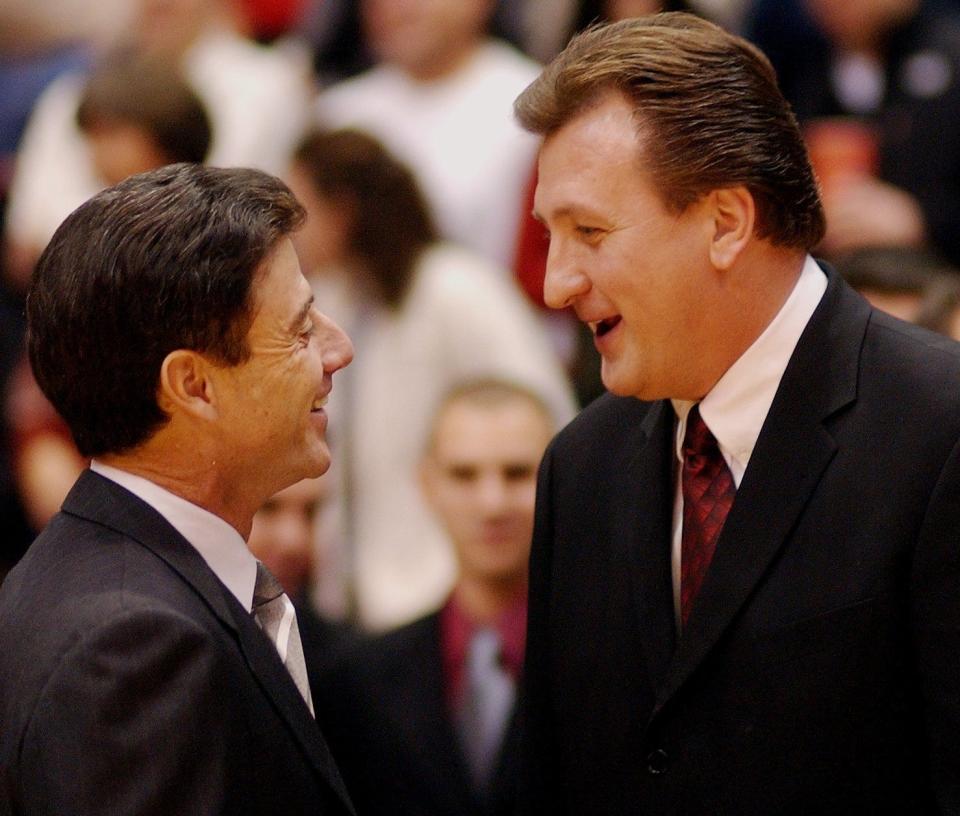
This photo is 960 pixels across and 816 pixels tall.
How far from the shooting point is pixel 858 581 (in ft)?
7.06

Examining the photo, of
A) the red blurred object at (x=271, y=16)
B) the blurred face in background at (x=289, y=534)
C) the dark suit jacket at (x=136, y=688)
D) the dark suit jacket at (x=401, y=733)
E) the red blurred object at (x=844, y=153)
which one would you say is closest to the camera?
the dark suit jacket at (x=136, y=688)

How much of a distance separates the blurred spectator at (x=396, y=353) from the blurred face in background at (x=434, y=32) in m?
0.74

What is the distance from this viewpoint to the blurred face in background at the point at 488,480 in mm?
3842

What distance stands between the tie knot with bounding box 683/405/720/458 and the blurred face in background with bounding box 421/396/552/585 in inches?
58.0

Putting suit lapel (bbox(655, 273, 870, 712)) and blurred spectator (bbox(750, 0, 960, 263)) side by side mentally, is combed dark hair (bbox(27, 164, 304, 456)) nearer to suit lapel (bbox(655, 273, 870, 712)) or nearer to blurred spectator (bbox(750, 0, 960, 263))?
suit lapel (bbox(655, 273, 870, 712))

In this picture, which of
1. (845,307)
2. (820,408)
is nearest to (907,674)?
(820,408)

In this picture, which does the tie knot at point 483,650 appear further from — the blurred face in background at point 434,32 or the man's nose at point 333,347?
the blurred face in background at point 434,32

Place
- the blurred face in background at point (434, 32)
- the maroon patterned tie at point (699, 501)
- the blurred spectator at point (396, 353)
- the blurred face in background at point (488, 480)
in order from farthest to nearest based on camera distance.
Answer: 1. the blurred face in background at point (434, 32)
2. the blurred spectator at point (396, 353)
3. the blurred face in background at point (488, 480)
4. the maroon patterned tie at point (699, 501)

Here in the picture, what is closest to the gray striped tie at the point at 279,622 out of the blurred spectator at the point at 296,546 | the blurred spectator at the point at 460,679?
the blurred spectator at the point at 460,679

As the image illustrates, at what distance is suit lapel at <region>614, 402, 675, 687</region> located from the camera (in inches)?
92.2

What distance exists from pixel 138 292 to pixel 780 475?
2.90ft

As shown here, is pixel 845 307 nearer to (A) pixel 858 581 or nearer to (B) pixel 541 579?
(A) pixel 858 581

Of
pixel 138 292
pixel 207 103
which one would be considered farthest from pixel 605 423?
pixel 207 103

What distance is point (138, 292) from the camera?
6.99ft
